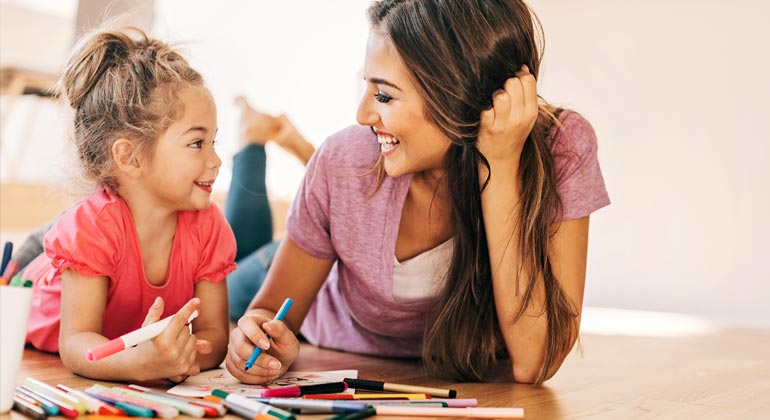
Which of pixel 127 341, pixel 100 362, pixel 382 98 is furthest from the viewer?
pixel 382 98

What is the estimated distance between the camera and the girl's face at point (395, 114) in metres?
1.20

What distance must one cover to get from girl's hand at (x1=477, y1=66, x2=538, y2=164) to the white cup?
65 cm

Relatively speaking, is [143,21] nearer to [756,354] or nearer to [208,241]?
[208,241]

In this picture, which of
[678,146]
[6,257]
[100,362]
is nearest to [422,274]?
[100,362]

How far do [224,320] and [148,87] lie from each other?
1.32 ft

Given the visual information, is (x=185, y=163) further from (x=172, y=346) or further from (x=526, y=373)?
(x=526, y=373)

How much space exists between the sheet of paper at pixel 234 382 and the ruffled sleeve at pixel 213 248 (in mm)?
181

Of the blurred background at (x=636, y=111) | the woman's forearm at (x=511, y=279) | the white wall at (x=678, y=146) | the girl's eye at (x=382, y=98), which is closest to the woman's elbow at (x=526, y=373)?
the woman's forearm at (x=511, y=279)

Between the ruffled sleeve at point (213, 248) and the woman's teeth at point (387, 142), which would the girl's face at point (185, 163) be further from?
the woman's teeth at point (387, 142)

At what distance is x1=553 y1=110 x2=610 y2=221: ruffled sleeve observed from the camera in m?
1.27

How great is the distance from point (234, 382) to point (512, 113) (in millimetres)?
540

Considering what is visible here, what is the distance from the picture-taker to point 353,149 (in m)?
1.40

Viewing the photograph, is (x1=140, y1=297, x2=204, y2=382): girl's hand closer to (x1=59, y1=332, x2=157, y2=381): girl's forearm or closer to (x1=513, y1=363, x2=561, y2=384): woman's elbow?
(x1=59, y1=332, x2=157, y2=381): girl's forearm

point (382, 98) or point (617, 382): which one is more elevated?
point (382, 98)
